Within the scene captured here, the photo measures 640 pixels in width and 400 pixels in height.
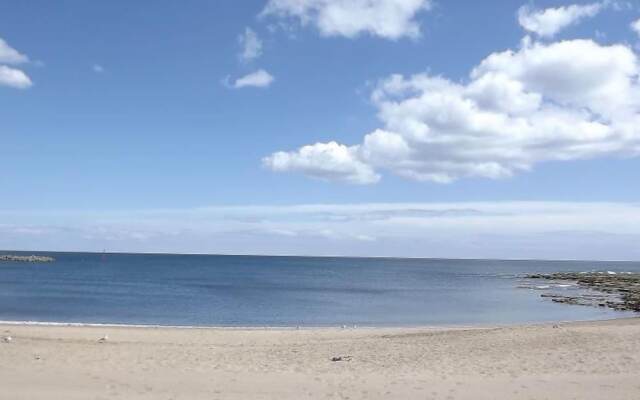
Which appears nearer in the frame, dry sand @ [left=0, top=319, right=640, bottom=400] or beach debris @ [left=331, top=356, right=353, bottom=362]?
dry sand @ [left=0, top=319, right=640, bottom=400]

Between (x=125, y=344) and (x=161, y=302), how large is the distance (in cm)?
3142

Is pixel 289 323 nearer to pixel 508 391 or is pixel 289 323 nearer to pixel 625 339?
pixel 625 339

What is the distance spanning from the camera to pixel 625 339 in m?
19.9

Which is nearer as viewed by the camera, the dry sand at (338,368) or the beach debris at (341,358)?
the dry sand at (338,368)

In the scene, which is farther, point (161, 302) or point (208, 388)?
point (161, 302)

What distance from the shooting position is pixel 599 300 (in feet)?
161

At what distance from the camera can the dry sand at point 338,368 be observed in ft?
42.9

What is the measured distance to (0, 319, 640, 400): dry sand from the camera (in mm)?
13086

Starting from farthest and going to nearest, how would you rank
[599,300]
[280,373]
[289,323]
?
[599,300] < [289,323] < [280,373]

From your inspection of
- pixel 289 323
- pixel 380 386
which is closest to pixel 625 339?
pixel 380 386

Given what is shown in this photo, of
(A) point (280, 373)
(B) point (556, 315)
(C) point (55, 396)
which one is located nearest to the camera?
(C) point (55, 396)

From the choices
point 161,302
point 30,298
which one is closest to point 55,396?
point 161,302

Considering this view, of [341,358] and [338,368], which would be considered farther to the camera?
[341,358]

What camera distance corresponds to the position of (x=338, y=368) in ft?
51.5
